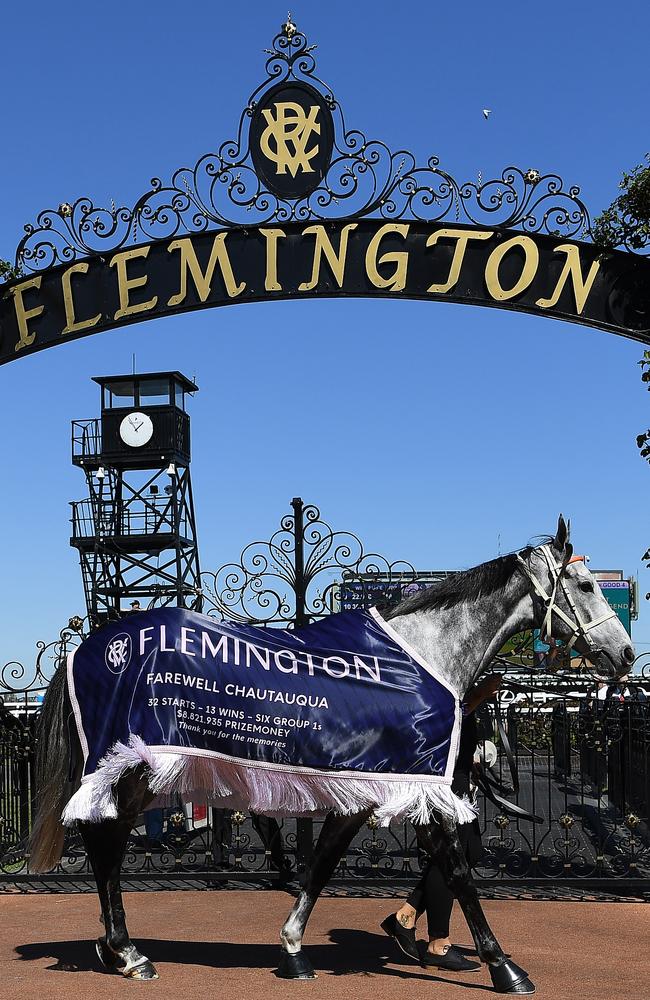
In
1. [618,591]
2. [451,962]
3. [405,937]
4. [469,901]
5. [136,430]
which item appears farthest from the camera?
[618,591]

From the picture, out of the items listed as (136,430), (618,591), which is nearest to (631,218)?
(136,430)

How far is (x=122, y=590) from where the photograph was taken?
103 feet

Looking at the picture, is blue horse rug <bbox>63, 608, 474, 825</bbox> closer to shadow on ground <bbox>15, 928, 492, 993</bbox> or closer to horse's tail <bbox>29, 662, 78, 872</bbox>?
horse's tail <bbox>29, 662, 78, 872</bbox>

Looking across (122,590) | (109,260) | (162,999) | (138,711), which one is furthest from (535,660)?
(122,590)

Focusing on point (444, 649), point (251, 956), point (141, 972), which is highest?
point (444, 649)

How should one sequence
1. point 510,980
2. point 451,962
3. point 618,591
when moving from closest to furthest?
point 510,980
point 451,962
point 618,591

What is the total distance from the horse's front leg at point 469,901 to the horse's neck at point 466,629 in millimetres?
759

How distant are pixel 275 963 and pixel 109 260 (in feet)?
16.9

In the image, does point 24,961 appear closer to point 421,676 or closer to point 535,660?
point 421,676

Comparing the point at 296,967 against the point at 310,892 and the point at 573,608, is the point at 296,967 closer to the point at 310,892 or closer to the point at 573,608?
the point at 310,892

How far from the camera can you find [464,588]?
6.54 meters

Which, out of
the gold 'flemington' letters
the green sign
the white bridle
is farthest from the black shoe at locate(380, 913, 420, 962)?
the green sign

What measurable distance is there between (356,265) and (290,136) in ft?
3.46

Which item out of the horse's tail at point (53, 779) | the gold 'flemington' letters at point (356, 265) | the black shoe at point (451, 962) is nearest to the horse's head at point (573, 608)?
the black shoe at point (451, 962)
